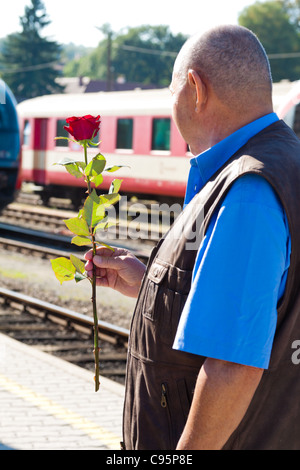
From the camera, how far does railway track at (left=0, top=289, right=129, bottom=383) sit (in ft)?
22.3

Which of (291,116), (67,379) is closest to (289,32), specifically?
(291,116)

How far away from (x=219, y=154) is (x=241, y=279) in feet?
1.42

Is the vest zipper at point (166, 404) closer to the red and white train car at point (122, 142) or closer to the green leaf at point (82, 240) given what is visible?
the green leaf at point (82, 240)

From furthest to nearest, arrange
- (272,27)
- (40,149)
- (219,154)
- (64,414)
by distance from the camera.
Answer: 1. (272,27)
2. (40,149)
3. (64,414)
4. (219,154)

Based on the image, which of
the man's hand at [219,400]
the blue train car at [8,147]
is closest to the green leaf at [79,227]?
the man's hand at [219,400]

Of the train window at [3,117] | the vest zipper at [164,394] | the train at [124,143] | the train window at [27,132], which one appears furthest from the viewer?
the train window at [27,132]

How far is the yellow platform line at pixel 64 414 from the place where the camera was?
467 centimetres

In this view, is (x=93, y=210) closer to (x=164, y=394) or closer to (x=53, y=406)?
(x=164, y=394)

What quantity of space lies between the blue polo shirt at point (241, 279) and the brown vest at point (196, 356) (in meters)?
0.07

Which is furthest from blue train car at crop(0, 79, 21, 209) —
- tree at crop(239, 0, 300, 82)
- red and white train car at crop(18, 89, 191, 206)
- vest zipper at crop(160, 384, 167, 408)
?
tree at crop(239, 0, 300, 82)

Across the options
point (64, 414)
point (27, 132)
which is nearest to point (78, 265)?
point (64, 414)

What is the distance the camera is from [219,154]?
192cm

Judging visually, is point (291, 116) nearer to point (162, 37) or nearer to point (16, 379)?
point (16, 379)

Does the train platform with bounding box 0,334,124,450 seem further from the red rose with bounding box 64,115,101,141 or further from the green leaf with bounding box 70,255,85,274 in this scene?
the red rose with bounding box 64,115,101,141
